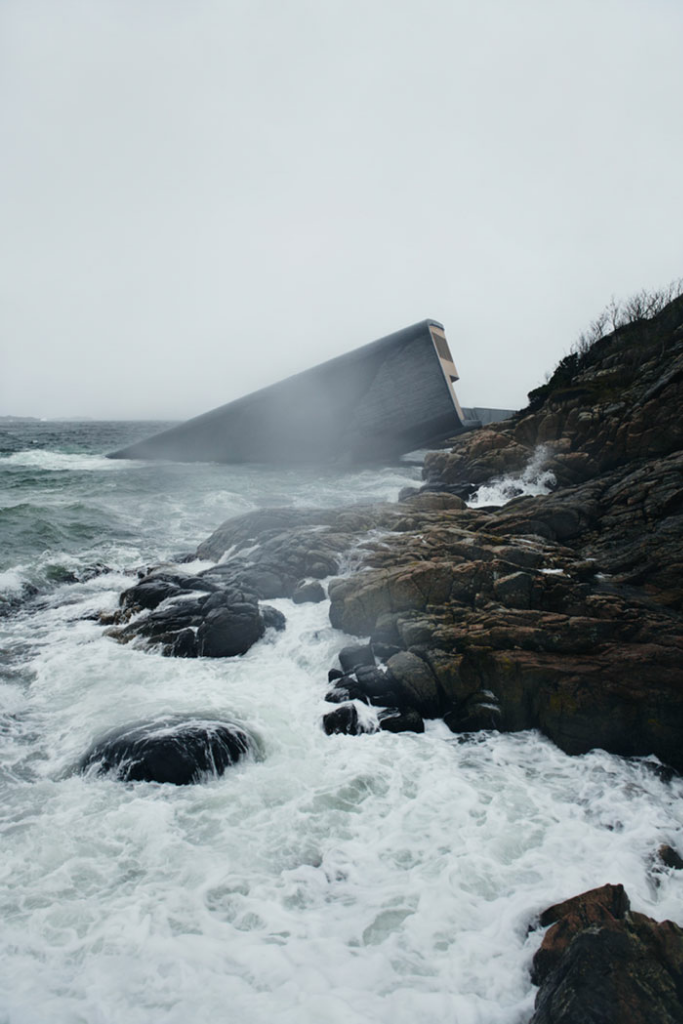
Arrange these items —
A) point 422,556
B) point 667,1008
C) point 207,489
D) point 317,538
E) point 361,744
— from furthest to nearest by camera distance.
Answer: point 207,489 < point 317,538 < point 422,556 < point 361,744 < point 667,1008

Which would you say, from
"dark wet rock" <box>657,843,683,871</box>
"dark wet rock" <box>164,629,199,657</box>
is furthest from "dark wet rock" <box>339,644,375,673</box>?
"dark wet rock" <box>657,843,683,871</box>

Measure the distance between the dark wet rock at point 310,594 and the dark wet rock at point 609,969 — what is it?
744 cm

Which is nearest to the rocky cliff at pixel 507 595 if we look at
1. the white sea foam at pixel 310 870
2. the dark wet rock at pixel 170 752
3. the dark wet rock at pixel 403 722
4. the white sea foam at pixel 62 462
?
the dark wet rock at pixel 403 722

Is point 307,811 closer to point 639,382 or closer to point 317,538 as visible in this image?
point 317,538

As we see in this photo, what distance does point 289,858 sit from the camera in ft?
16.5

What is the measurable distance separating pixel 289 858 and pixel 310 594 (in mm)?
6197

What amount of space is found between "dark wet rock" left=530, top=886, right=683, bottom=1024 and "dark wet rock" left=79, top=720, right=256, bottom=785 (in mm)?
4036

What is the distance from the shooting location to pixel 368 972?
398 centimetres

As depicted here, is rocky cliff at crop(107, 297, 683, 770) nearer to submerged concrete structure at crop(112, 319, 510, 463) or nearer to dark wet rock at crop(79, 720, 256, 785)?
dark wet rock at crop(79, 720, 256, 785)

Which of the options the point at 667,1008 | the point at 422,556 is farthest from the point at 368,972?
the point at 422,556

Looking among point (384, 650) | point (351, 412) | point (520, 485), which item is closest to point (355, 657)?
point (384, 650)

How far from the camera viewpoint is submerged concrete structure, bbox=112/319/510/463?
2831cm

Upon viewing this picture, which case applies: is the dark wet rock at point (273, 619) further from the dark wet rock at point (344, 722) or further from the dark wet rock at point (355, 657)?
the dark wet rock at point (344, 722)

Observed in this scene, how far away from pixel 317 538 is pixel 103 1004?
33.1 feet
